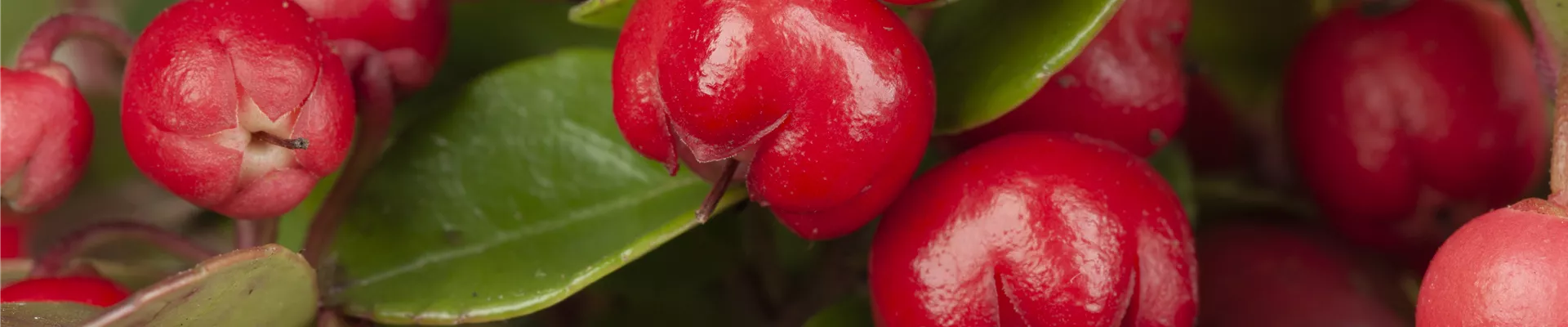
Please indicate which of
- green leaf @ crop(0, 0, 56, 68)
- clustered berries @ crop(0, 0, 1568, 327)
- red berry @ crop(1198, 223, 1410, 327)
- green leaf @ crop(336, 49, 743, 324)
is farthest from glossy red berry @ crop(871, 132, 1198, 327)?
green leaf @ crop(0, 0, 56, 68)

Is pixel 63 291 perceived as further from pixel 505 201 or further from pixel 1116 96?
pixel 1116 96

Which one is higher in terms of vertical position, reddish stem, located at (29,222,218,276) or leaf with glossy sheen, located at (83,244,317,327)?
leaf with glossy sheen, located at (83,244,317,327)

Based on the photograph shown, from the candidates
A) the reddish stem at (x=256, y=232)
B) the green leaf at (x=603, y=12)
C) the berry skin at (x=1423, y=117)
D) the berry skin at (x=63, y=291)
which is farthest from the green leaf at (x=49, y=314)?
the berry skin at (x=1423, y=117)

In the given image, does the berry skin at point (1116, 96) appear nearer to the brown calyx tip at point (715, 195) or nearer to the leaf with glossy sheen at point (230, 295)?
the brown calyx tip at point (715, 195)

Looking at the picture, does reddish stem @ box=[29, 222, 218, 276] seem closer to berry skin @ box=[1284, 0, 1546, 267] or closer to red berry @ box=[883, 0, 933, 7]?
red berry @ box=[883, 0, 933, 7]

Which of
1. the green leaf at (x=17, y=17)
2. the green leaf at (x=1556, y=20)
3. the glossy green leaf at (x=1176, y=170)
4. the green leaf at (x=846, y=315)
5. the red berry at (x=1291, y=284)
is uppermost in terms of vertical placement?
the green leaf at (x=1556, y=20)

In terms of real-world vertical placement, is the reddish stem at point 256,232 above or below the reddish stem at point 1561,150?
below
